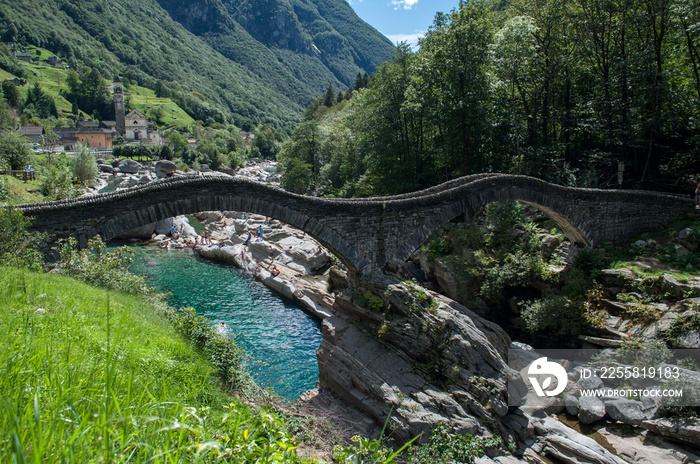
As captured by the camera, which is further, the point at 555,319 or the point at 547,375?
the point at 555,319

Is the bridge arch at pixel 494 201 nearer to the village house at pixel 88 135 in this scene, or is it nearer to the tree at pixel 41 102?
the village house at pixel 88 135

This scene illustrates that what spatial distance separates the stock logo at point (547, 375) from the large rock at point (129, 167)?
245ft

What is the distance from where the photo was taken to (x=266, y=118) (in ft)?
620

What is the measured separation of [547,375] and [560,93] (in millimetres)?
20159

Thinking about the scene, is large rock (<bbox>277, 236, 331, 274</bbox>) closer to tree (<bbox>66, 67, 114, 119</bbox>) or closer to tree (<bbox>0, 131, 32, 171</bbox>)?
tree (<bbox>0, 131, 32, 171</bbox>)

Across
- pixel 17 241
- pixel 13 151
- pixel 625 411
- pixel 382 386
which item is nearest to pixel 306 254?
pixel 382 386

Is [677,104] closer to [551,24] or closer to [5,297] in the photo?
[551,24]

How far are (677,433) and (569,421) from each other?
2755 mm

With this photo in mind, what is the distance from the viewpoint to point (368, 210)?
50.4 feet

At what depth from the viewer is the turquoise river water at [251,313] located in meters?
16.3

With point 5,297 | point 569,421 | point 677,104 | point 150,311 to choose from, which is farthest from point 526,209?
point 5,297

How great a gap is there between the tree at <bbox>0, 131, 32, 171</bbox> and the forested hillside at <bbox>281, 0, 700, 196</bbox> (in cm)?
3627

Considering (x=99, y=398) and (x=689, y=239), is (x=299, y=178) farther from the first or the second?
(x=99, y=398)

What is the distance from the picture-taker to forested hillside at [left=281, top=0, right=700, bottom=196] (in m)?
21.0
